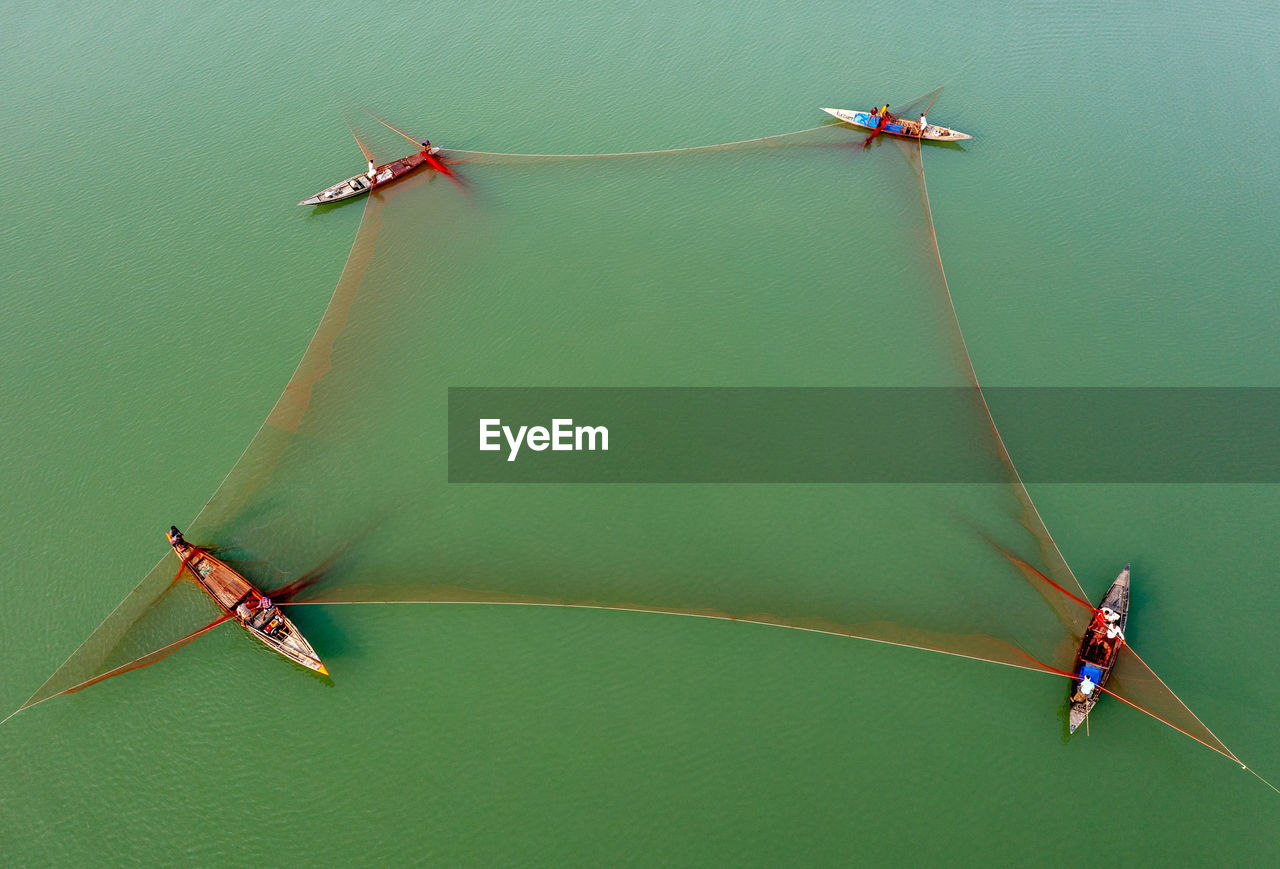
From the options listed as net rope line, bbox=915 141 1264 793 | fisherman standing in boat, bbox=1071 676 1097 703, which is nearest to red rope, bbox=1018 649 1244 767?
net rope line, bbox=915 141 1264 793

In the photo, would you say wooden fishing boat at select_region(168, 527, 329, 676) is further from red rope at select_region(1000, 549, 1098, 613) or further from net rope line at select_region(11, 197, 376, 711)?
red rope at select_region(1000, 549, 1098, 613)

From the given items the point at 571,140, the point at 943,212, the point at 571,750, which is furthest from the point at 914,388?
the point at 571,140

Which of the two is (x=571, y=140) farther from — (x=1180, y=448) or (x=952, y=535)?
(x=1180, y=448)

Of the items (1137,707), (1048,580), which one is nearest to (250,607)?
(1048,580)

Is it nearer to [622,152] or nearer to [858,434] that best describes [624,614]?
[858,434]

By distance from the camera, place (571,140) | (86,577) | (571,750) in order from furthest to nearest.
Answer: (571,140), (86,577), (571,750)

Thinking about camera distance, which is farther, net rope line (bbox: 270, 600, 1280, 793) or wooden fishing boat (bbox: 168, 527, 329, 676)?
wooden fishing boat (bbox: 168, 527, 329, 676)
